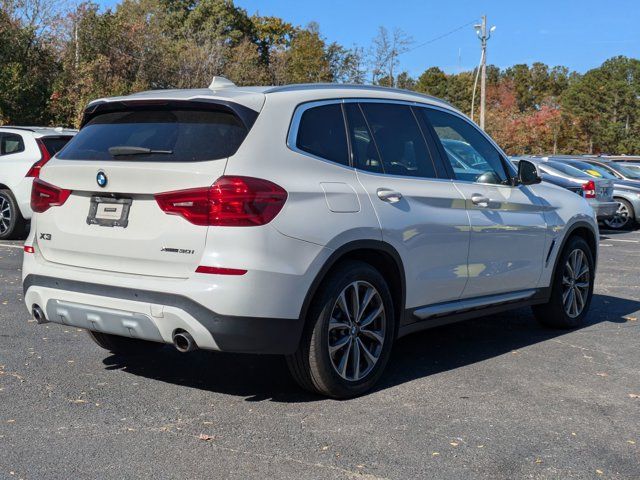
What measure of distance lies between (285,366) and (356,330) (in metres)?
0.92

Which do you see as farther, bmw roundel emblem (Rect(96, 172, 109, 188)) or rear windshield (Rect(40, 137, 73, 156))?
rear windshield (Rect(40, 137, 73, 156))

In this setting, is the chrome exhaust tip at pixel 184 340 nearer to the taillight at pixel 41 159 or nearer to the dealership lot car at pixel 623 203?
the taillight at pixel 41 159

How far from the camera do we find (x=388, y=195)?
16.8 feet

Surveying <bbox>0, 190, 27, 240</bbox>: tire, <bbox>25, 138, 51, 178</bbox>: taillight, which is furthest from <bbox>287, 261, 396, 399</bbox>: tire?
<bbox>0, 190, 27, 240</bbox>: tire

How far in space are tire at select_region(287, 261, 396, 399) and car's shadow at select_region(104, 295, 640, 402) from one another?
0.71 feet

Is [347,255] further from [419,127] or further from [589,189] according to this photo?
[589,189]

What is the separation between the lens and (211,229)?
434 cm

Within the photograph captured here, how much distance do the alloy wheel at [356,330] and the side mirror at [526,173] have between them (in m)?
1.97

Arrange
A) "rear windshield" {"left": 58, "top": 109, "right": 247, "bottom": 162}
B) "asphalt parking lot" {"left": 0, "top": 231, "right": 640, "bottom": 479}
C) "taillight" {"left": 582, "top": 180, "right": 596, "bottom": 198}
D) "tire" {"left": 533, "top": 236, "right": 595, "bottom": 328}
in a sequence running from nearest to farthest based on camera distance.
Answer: "asphalt parking lot" {"left": 0, "top": 231, "right": 640, "bottom": 479} → "rear windshield" {"left": 58, "top": 109, "right": 247, "bottom": 162} → "tire" {"left": 533, "top": 236, "right": 595, "bottom": 328} → "taillight" {"left": 582, "top": 180, "right": 596, "bottom": 198}

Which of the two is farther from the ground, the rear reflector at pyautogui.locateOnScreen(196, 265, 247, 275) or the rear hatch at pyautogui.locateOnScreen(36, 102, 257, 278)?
the rear hatch at pyautogui.locateOnScreen(36, 102, 257, 278)

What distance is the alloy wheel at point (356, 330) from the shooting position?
489cm

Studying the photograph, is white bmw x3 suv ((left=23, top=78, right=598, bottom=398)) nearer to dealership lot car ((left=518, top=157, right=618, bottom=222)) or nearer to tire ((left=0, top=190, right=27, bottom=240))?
tire ((left=0, top=190, right=27, bottom=240))

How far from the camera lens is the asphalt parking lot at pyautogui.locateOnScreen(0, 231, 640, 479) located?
396cm

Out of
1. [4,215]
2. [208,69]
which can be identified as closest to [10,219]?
[4,215]
